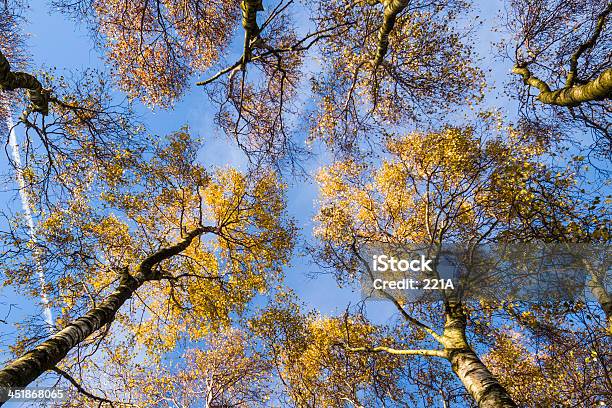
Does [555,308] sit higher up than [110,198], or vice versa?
[110,198]

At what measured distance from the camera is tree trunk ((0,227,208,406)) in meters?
3.41

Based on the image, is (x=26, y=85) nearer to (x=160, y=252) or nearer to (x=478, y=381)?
(x=160, y=252)

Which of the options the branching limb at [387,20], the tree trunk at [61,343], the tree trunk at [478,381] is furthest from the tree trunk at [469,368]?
the tree trunk at [61,343]

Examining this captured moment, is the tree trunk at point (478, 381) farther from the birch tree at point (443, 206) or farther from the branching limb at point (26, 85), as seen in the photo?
the branching limb at point (26, 85)

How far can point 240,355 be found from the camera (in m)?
12.0

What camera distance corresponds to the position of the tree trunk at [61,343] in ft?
11.2

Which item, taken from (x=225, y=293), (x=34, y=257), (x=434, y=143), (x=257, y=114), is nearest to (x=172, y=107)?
(x=257, y=114)

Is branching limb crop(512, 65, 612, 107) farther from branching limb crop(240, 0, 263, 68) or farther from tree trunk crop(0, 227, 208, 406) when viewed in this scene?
tree trunk crop(0, 227, 208, 406)

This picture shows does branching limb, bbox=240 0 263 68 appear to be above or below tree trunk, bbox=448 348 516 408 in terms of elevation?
above

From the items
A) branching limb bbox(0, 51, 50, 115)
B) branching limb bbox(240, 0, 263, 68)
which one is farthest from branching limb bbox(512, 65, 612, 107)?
branching limb bbox(0, 51, 50, 115)

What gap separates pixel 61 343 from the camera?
4.11 m

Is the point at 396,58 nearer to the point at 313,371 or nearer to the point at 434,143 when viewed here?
the point at 434,143

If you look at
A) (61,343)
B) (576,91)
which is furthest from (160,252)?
(576,91)

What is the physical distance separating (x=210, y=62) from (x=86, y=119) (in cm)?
347
